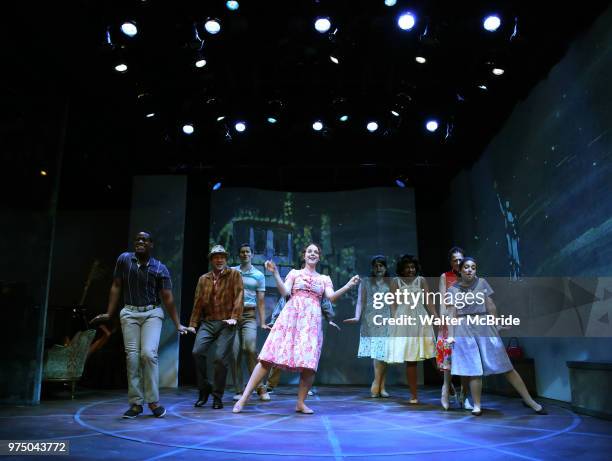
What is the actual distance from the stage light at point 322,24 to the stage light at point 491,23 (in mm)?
1583

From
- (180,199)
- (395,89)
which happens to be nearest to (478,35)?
(395,89)

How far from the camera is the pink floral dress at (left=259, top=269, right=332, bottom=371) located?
4.27 meters

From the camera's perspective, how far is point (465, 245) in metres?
8.38

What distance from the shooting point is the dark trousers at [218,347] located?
475 cm

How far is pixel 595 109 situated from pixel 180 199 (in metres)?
5.96

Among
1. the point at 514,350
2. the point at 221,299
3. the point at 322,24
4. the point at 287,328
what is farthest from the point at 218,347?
the point at 514,350

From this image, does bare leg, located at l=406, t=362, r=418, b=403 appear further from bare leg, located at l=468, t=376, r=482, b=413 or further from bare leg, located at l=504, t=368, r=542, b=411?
bare leg, located at l=504, t=368, r=542, b=411

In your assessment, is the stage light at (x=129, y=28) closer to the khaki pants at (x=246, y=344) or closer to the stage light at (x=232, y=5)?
the stage light at (x=232, y=5)

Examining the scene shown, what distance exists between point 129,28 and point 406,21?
2853 mm

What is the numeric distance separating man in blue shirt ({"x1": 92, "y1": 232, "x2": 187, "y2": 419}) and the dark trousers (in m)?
0.69

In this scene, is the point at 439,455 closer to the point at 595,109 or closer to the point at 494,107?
the point at 595,109

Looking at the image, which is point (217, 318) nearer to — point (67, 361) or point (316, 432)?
point (316, 432)

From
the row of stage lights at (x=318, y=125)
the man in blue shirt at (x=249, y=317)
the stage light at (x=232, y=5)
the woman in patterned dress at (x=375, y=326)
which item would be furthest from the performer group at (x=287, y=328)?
the stage light at (x=232, y=5)

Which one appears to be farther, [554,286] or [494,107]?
[494,107]
